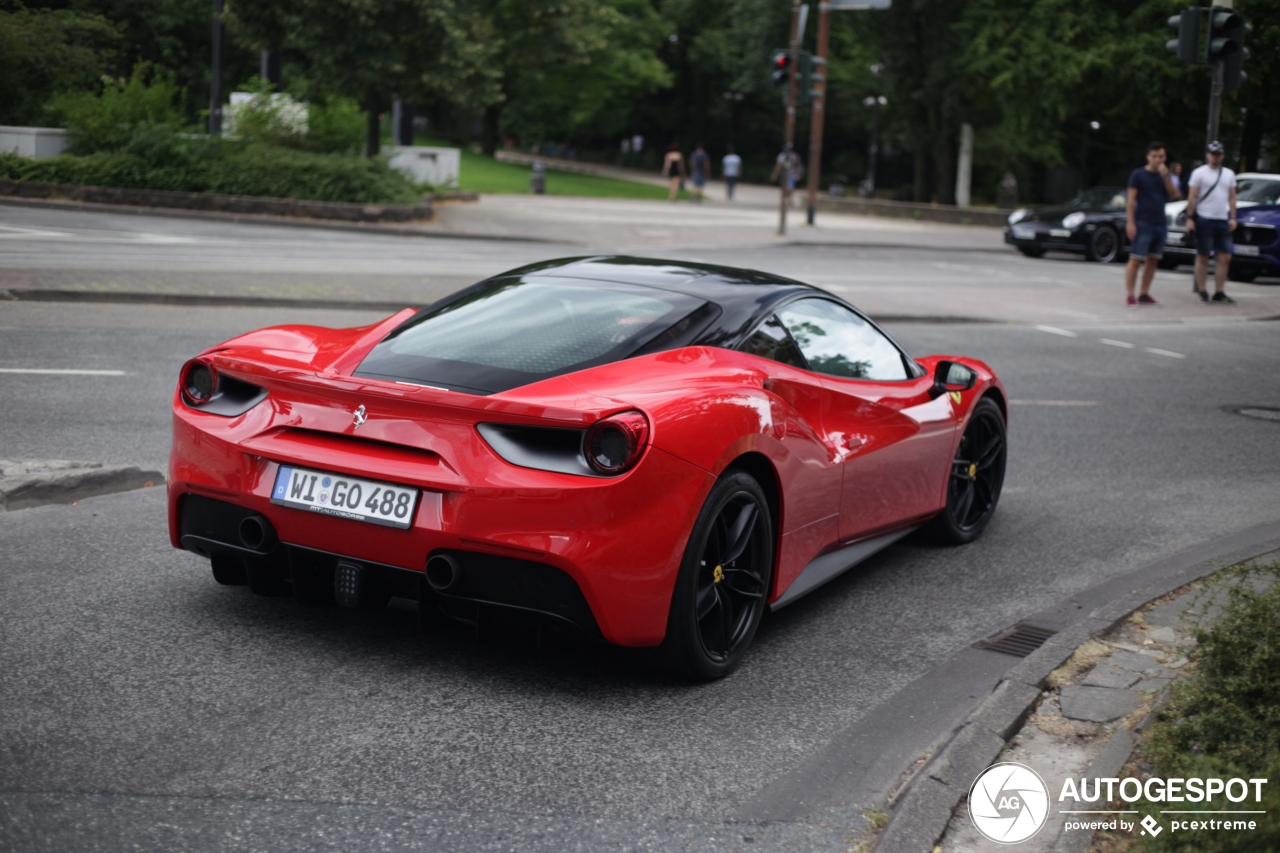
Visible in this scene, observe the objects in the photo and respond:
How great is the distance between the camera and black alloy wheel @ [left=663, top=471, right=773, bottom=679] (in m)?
4.05

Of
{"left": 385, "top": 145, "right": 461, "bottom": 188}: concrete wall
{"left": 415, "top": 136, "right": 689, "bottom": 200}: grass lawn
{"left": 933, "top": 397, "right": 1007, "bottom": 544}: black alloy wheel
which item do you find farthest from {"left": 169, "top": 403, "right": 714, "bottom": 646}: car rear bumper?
{"left": 415, "top": 136, "right": 689, "bottom": 200}: grass lawn

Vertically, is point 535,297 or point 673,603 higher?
point 535,297

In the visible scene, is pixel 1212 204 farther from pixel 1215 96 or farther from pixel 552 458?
pixel 552 458

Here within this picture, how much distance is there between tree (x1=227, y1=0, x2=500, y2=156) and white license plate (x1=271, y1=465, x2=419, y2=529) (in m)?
24.9

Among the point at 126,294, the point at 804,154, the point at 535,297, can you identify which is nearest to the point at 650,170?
the point at 804,154

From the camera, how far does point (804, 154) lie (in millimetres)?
78500

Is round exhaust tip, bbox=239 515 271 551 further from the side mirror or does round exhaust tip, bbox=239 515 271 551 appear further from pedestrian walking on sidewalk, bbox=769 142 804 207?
pedestrian walking on sidewalk, bbox=769 142 804 207

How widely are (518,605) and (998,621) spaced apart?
2.21 meters

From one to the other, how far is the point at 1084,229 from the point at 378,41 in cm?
1475

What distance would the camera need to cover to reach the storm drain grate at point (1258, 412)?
9977mm

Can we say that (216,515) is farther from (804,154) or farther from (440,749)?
(804,154)

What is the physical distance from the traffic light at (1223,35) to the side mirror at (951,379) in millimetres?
11862

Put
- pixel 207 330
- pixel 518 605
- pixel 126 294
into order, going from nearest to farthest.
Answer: pixel 518 605 < pixel 207 330 < pixel 126 294

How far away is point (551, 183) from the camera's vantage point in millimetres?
48844
